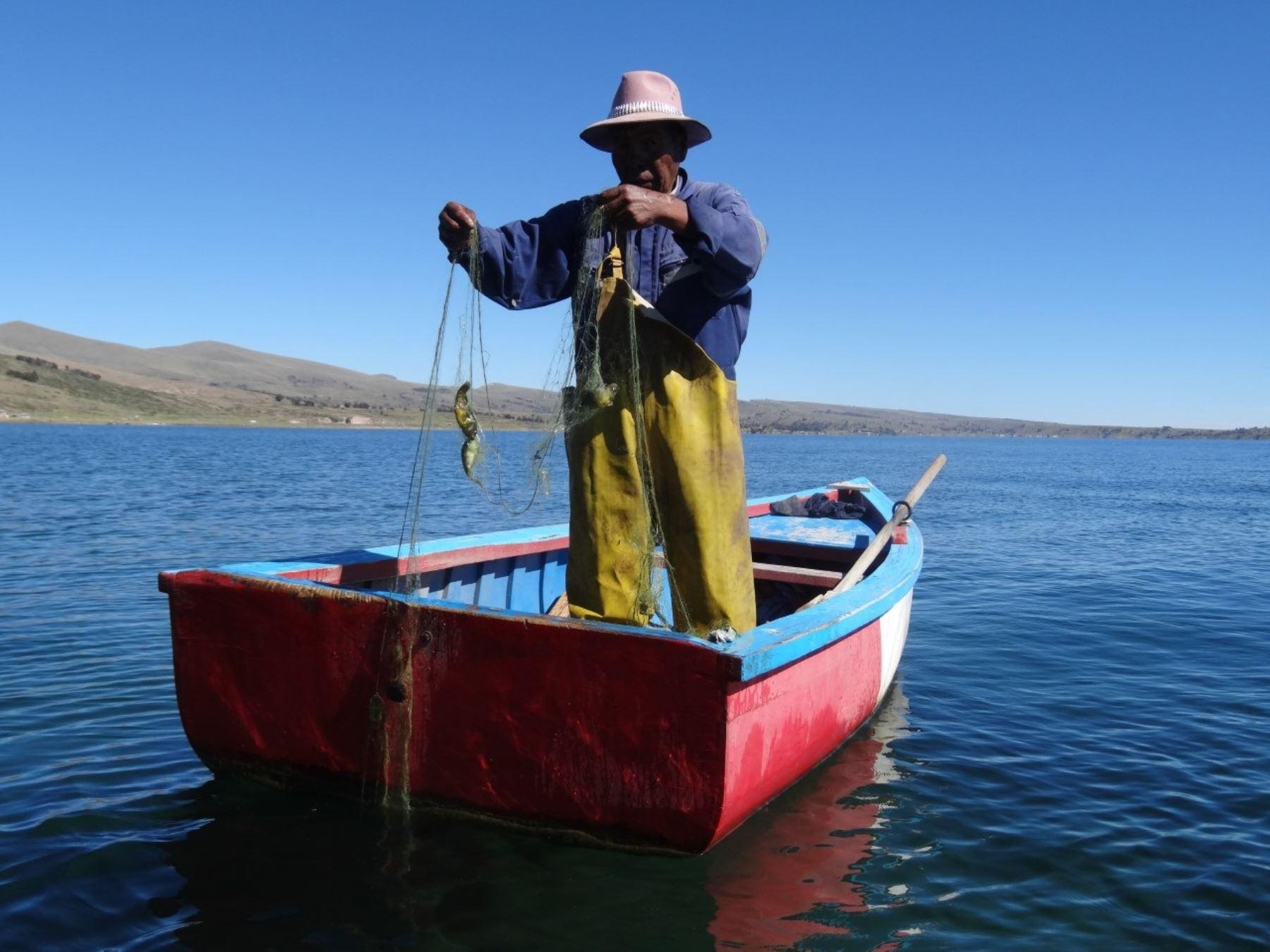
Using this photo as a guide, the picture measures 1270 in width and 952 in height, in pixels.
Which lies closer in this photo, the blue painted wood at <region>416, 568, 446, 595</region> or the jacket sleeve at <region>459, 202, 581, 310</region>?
the jacket sleeve at <region>459, 202, 581, 310</region>

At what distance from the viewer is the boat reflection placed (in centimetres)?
398

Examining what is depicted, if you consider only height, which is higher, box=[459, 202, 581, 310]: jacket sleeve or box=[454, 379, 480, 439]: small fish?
box=[459, 202, 581, 310]: jacket sleeve

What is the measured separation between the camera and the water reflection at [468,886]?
3.78 m

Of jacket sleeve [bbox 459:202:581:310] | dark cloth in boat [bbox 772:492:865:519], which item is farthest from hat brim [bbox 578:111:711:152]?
dark cloth in boat [bbox 772:492:865:519]

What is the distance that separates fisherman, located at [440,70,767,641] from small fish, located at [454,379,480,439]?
42 cm

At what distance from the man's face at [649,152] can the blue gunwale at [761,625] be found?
1.82 m

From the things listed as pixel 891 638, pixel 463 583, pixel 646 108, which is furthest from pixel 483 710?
pixel 891 638

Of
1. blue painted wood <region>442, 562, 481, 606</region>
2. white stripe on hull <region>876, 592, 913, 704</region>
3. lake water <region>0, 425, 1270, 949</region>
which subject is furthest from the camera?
white stripe on hull <region>876, 592, 913, 704</region>

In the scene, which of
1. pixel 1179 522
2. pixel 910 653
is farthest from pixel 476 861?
pixel 1179 522

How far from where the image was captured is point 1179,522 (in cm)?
2284

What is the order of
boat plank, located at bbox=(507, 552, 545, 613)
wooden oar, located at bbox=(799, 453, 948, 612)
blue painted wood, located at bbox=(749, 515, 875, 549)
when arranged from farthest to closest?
blue painted wood, located at bbox=(749, 515, 875, 549) < boat plank, located at bbox=(507, 552, 545, 613) < wooden oar, located at bbox=(799, 453, 948, 612)

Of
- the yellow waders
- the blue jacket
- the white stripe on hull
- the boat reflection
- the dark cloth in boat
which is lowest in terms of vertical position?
the boat reflection

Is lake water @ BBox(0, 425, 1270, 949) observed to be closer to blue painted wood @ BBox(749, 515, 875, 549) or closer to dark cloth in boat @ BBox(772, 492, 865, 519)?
blue painted wood @ BBox(749, 515, 875, 549)

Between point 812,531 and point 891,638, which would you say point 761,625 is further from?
point 812,531
